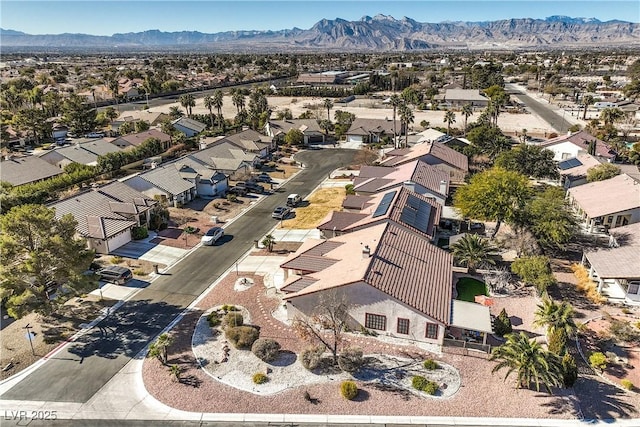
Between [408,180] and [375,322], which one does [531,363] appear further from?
[408,180]

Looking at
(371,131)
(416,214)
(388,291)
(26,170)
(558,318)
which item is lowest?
(558,318)

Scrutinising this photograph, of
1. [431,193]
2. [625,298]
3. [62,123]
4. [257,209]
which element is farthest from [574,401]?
[62,123]

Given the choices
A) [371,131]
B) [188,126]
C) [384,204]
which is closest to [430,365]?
[384,204]

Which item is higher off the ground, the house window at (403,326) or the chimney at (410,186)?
the chimney at (410,186)

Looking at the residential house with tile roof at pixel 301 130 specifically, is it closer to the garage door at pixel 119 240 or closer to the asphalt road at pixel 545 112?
the garage door at pixel 119 240

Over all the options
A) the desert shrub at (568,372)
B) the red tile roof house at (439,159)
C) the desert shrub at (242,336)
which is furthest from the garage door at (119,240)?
the desert shrub at (568,372)

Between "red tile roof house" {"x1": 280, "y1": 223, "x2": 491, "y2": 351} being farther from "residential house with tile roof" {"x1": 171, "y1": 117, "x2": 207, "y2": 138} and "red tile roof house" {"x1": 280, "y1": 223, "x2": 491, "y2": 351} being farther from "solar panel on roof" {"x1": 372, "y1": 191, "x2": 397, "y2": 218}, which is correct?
"residential house with tile roof" {"x1": 171, "y1": 117, "x2": 207, "y2": 138}
